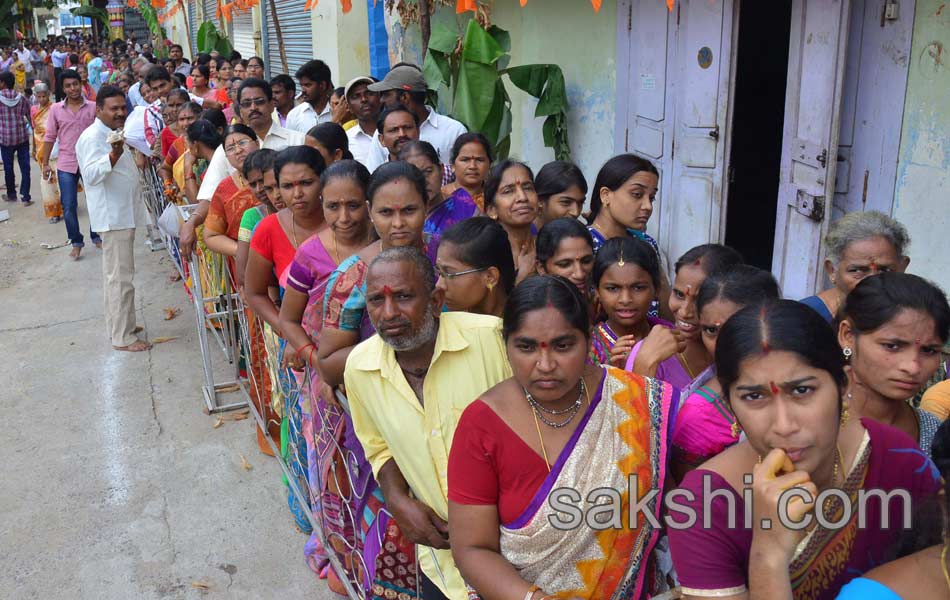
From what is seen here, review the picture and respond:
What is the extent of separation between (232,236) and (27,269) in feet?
19.0

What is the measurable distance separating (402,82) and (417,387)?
3.85 meters

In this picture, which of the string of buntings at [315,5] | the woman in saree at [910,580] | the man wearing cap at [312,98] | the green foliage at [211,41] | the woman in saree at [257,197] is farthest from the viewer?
the green foliage at [211,41]

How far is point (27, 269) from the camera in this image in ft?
30.1

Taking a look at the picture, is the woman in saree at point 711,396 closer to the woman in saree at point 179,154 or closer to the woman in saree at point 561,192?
the woman in saree at point 561,192

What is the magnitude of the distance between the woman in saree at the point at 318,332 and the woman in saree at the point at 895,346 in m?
1.65

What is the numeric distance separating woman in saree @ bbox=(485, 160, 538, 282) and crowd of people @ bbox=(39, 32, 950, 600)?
0.01 metres

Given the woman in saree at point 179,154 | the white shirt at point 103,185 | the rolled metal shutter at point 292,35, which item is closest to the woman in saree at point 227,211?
the woman in saree at point 179,154

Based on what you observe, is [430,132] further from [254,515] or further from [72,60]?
[72,60]

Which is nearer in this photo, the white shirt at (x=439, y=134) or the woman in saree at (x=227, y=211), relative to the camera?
the woman in saree at (x=227, y=211)

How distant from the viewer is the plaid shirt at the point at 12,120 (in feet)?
37.4

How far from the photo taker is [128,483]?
443 centimetres

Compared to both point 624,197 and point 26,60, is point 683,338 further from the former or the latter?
point 26,60

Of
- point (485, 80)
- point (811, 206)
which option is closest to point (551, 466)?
point (811, 206)

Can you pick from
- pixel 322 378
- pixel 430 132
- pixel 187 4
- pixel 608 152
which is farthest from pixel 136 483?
pixel 187 4
